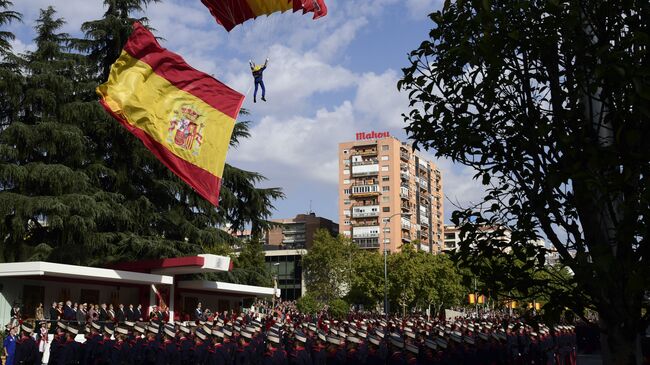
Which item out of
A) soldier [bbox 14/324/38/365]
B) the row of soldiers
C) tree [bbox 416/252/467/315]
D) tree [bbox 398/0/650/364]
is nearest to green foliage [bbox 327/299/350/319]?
tree [bbox 416/252/467/315]

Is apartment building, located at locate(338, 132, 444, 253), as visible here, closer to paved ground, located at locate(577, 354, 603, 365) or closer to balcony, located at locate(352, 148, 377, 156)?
balcony, located at locate(352, 148, 377, 156)

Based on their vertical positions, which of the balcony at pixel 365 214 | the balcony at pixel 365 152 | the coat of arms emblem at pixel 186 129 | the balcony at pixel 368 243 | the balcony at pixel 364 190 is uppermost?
the balcony at pixel 365 152

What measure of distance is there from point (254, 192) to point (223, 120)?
56.8 feet

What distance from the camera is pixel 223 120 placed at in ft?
68.6

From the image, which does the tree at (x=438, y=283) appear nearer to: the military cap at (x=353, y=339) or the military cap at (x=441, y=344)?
the military cap at (x=441, y=344)

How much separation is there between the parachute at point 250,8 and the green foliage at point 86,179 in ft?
48.4

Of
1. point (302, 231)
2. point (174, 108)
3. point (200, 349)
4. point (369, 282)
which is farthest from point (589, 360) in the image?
point (302, 231)

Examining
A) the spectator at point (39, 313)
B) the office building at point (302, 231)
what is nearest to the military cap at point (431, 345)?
the spectator at point (39, 313)

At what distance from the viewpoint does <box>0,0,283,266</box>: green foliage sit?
31797 millimetres

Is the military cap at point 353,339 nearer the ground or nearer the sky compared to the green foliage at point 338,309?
nearer the sky

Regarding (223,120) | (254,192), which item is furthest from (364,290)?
(223,120)

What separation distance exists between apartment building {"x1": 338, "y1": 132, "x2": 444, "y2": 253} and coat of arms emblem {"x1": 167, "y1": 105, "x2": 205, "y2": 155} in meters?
96.0

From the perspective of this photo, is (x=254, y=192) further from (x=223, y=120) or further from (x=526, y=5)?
(x=526, y=5)

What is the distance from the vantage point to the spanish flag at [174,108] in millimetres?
19578
